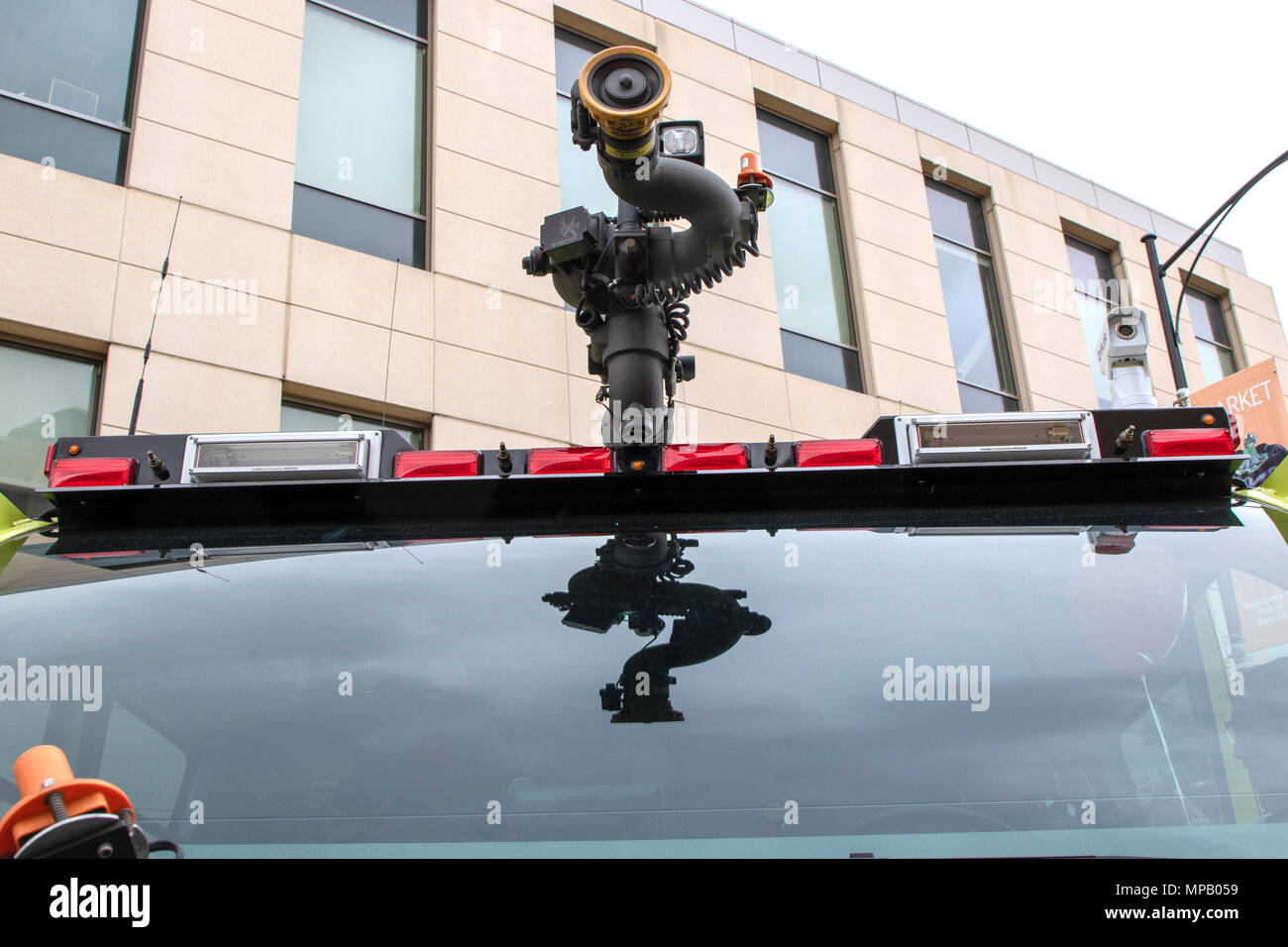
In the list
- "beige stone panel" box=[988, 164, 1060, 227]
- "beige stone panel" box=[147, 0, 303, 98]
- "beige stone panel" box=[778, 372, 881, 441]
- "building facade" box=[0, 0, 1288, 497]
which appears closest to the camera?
"building facade" box=[0, 0, 1288, 497]

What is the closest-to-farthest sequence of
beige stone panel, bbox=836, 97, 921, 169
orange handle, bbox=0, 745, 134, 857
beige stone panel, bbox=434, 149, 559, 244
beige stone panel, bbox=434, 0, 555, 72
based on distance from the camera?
orange handle, bbox=0, 745, 134, 857, beige stone panel, bbox=434, 149, 559, 244, beige stone panel, bbox=434, 0, 555, 72, beige stone panel, bbox=836, 97, 921, 169

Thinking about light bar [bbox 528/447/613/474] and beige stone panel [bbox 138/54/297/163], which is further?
beige stone panel [bbox 138/54/297/163]

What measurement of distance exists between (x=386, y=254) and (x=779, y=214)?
20.1ft

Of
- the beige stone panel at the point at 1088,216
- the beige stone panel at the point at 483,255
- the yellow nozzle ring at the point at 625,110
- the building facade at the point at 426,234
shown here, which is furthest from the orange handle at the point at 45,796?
the beige stone panel at the point at 1088,216

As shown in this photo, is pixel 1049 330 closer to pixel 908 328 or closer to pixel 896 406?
pixel 908 328

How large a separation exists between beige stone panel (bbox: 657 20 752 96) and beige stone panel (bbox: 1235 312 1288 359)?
11783 millimetres

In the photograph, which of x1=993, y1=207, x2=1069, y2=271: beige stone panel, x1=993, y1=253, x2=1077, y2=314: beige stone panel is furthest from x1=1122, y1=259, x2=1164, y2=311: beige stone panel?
x1=993, y1=253, x2=1077, y2=314: beige stone panel

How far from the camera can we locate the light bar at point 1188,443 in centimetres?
228

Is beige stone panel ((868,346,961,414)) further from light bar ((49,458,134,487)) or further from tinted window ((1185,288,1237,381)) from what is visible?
light bar ((49,458,134,487))

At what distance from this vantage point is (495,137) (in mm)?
12945

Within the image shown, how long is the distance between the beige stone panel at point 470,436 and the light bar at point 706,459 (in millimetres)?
8739

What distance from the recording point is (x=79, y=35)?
1072 cm

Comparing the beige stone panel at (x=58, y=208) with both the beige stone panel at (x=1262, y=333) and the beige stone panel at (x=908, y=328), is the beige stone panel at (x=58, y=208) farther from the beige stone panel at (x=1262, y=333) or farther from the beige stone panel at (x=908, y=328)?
the beige stone panel at (x=1262, y=333)

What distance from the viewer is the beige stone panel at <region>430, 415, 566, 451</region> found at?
1124cm
